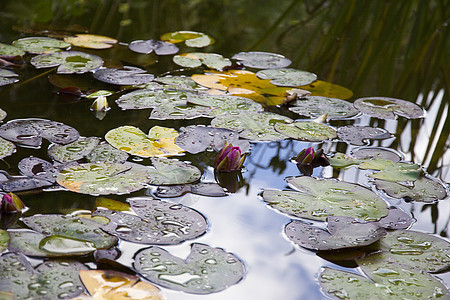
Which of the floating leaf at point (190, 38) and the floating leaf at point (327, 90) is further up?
the floating leaf at point (190, 38)

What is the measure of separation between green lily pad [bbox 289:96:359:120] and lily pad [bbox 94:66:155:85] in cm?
57

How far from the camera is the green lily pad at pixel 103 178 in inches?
45.4

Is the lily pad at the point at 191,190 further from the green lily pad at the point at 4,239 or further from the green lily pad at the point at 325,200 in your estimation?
the green lily pad at the point at 4,239

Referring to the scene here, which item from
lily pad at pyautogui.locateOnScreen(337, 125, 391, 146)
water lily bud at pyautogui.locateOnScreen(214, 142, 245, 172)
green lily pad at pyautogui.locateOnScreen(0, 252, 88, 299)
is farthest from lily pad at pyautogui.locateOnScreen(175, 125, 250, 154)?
green lily pad at pyautogui.locateOnScreen(0, 252, 88, 299)

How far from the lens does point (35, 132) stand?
1.40 meters

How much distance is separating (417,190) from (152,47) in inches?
54.2

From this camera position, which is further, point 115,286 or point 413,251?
point 413,251

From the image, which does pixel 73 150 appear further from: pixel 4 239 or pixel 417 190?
pixel 417 190

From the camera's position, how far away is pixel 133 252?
3.16ft

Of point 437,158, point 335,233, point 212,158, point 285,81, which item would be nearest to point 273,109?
point 285,81

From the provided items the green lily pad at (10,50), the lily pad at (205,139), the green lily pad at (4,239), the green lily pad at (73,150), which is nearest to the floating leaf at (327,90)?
the lily pad at (205,139)

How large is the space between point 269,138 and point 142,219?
0.60 meters

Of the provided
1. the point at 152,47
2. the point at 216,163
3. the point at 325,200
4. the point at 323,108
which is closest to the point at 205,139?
the point at 216,163

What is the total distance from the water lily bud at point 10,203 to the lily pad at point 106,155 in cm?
28
